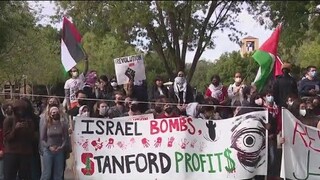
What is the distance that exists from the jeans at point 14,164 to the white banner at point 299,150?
4017mm

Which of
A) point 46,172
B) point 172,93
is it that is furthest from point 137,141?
point 172,93

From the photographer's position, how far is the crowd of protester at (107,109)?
11008 millimetres

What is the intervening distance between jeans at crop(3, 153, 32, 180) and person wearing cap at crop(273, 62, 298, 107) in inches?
204

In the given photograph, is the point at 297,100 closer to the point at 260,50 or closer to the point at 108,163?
the point at 260,50

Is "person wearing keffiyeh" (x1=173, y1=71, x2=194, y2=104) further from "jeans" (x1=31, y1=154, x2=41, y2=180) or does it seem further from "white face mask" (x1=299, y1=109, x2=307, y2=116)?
"jeans" (x1=31, y1=154, x2=41, y2=180)

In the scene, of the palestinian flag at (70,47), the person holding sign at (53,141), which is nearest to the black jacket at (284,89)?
the palestinian flag at (70,47)

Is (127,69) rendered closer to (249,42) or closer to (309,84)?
(309,84)

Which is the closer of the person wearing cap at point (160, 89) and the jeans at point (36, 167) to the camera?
the jeans at point (36, 167)

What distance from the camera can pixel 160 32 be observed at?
26.1 m

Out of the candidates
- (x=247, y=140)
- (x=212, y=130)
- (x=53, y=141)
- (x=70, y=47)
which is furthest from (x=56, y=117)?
(x=70, y=47)

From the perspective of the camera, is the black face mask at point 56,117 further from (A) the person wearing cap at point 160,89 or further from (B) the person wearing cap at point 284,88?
A: (B) the person wearing cap at point 284,88

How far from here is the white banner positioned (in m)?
11.2

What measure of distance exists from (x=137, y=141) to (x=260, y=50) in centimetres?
394

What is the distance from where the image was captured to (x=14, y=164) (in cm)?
1112
